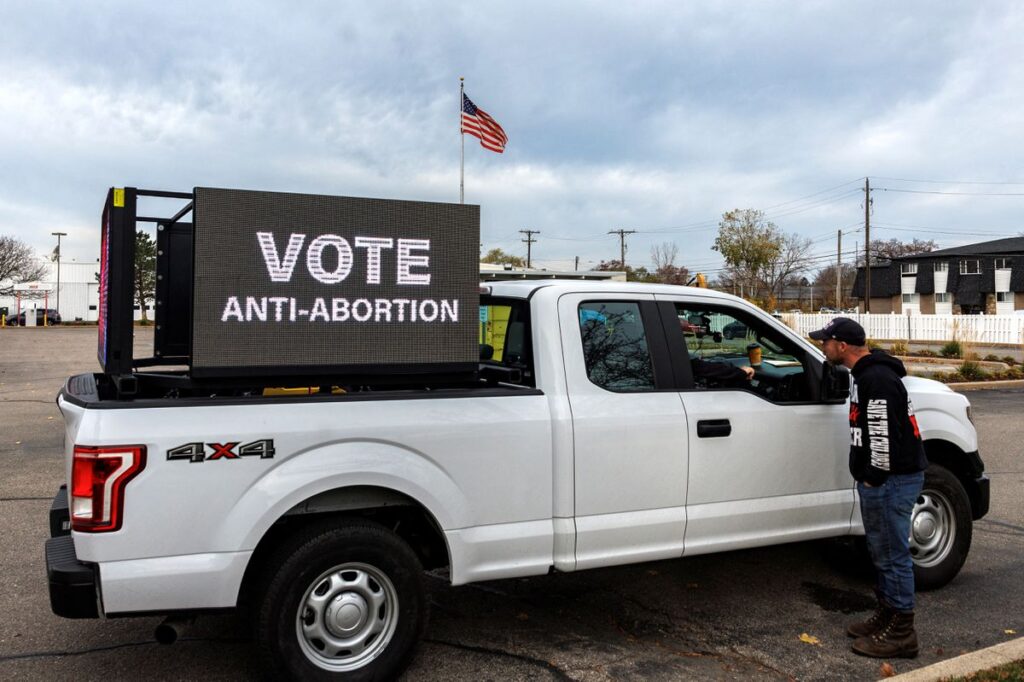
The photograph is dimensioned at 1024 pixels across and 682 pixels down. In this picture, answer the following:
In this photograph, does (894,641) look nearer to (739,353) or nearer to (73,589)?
(739,353)

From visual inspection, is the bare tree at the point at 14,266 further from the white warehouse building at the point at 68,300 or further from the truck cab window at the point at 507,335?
the truck cab window at the point at 507,335

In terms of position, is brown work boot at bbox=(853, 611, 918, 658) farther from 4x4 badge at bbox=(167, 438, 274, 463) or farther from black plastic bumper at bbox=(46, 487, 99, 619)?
black plastic bumper at bbox=(46, 487, 99, 619)

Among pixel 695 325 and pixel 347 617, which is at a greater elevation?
pixel 695 325

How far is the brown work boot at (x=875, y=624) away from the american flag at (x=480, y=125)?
19.9 m

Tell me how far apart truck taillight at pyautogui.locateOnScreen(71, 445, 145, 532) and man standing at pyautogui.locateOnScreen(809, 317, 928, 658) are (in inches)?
134

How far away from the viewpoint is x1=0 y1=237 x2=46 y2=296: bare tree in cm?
6869

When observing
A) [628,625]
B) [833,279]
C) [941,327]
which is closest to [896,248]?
[833,279]

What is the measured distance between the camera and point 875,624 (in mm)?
4090

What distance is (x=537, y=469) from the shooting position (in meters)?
3.75

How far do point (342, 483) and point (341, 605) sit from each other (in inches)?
20.8

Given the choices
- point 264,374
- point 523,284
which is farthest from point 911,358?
point 264,374

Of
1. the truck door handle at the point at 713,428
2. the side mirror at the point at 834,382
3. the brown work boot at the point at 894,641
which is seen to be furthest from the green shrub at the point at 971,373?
the truck door handle at the point at 713,428

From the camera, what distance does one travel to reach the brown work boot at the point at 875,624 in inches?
159

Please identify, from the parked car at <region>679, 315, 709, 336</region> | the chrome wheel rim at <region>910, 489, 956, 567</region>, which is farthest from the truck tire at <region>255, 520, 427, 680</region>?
the chrome wheel rim at <region>910, 489, 956, 567</region>
